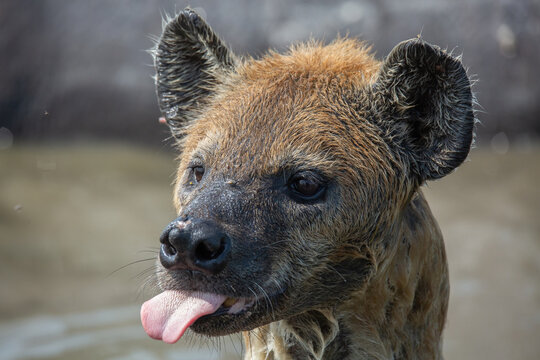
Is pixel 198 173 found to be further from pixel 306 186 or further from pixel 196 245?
pixel 196 245

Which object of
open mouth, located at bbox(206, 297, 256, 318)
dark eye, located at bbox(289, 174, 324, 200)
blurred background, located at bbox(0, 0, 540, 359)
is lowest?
open mouth, located at bbox(206, 297, 256, 318)

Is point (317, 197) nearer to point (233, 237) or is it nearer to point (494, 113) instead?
point (233, 237)

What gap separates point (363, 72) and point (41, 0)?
641 centimetres

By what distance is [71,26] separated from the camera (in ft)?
28.9

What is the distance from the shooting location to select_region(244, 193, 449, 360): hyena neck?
319cm

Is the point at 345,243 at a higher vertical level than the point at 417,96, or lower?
lower

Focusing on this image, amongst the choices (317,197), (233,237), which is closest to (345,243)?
(317,197)

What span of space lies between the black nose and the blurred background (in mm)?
3149

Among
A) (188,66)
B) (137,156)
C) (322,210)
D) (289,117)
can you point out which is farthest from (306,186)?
(137,156)

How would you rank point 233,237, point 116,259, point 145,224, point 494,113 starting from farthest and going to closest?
point 494,113
point 145,224
point 116,259
point 233,237

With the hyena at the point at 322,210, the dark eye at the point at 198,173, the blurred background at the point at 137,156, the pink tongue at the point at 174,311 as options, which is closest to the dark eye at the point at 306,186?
the hyena at the point at 322,210

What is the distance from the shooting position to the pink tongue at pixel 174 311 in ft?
9.04

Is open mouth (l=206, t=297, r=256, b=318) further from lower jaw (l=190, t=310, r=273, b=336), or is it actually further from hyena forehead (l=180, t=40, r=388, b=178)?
hyena forehead (l=180, t=40, r=388, b=178)

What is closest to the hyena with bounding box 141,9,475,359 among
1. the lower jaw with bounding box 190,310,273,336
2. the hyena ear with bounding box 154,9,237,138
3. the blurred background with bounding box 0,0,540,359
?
Result: the lower jaw with bounding box 190,310,273,336
